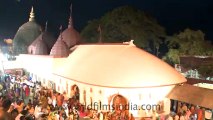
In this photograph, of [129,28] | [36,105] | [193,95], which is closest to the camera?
[193,95]

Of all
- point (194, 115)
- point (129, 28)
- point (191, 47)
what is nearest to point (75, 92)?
point (194, 115)

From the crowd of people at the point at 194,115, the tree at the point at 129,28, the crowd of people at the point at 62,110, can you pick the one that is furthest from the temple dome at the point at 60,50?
the tree at the point at 129,28

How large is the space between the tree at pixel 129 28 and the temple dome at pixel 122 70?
2216cm

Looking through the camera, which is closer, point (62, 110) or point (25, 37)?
point (62, 110)

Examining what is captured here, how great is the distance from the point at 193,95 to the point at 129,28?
27516mm

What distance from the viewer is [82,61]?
Result: 75.2 ft

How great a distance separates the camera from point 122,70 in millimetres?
19203

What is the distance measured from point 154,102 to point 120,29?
27.1 metres

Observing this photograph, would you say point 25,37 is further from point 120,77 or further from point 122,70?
point 120,77

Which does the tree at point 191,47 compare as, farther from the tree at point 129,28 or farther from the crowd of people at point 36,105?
the crowd of people at point 36,105

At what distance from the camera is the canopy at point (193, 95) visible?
17.0m

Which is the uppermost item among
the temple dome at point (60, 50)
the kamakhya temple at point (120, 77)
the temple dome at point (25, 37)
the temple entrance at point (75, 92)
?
the temple dome at point (25, 37)

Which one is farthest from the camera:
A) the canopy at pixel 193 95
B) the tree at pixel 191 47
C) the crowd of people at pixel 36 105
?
the tree at pixel 191 47

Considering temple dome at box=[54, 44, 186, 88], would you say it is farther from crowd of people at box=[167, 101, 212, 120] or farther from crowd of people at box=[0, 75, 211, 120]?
crowd of people at box=[167, 101, 212, 120]
